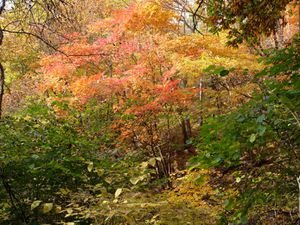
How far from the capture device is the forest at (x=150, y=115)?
92.6 inches

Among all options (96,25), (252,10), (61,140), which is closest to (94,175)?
(61,140)

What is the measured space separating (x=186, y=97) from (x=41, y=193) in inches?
283

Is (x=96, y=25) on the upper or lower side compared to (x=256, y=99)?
upper

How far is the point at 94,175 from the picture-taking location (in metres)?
4.24

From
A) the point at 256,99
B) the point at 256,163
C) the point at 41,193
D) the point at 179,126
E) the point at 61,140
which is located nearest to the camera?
the point at 256,99

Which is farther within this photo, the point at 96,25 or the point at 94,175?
the point at 96,25

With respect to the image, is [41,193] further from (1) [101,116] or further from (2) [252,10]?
(1) [101,116]

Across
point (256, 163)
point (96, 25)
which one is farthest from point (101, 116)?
A: point (256, 163)

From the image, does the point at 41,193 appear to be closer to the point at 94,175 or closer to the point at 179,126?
the point at 94,175

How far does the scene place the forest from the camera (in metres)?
2.35

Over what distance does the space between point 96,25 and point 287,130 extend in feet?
38.2

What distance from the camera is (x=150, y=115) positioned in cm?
1034

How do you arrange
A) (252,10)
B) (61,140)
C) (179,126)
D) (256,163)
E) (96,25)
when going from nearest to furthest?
(256,163)
(252,10)
(61,140)
(96,25)
(179,126)

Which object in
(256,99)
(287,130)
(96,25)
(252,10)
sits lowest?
(287,130)
